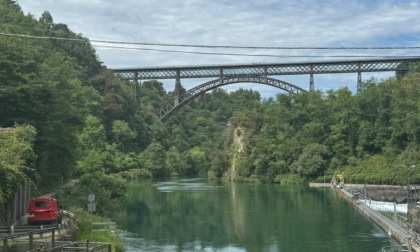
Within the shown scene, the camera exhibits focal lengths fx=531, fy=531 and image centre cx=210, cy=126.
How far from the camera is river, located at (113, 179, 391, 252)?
26594mm

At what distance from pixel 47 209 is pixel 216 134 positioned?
10763cm

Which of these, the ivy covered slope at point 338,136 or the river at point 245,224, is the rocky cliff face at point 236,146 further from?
the river at point 245,224

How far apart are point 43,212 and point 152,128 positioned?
79.0 metres

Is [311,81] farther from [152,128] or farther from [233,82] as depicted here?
[152,128]

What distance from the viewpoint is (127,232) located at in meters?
30.2

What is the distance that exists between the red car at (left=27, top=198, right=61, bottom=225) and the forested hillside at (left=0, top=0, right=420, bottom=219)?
9.84 meters

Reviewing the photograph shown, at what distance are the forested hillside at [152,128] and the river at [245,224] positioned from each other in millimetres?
4004

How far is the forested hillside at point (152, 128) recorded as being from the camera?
31.4m

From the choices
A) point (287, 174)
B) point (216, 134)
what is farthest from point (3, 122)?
point (216, 134)

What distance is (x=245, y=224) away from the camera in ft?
110

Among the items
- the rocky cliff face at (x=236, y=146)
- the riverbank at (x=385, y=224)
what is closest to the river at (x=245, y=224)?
the riverbank at (x=385, y=224)

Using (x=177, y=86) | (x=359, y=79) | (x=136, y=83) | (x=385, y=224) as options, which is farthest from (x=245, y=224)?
(x=136, y=83)

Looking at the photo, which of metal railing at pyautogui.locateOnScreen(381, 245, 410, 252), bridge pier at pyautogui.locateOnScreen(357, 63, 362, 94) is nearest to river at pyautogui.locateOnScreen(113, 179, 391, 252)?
metal railing at pyautogui.locateOnScreen(381, 245, 410, 252)

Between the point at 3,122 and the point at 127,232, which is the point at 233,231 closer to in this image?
the point at 127,232
